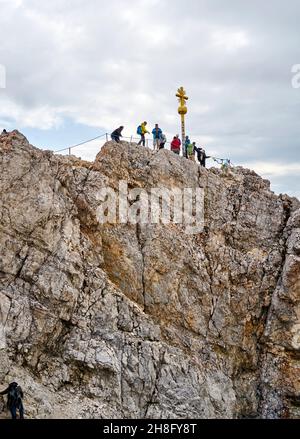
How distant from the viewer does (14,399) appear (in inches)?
874

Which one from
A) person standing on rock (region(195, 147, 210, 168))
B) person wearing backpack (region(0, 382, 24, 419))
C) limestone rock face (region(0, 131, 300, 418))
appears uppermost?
person standing on rock (region(195, 147, 210, 168))

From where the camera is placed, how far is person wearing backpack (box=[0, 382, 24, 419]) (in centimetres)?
2212

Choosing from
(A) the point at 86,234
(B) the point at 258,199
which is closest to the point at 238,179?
(B) the point at 258,199

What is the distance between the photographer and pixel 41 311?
25.8 metres

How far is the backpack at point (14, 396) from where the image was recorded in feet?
72.7

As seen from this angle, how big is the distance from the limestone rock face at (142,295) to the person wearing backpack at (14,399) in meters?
1.14

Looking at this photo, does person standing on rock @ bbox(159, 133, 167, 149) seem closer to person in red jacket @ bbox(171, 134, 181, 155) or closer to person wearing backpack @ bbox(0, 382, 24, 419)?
person in red jacket @ bbox(171, 134, 181, 155)

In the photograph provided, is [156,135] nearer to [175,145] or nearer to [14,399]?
[175,145]

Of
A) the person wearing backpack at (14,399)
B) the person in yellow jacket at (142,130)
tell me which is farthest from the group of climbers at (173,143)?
the person wearing backpack at (14,399)

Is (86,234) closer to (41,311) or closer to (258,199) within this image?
(41,311)

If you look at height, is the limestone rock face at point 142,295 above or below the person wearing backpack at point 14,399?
above

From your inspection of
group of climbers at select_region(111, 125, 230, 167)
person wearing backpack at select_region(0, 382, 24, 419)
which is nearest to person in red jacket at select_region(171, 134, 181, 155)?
group of climbers at select_region(111, 125, 230, 167)

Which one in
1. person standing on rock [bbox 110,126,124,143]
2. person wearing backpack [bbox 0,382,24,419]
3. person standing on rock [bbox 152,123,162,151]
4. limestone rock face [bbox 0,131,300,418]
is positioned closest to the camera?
person wearing backpack [bbox 0,382,24,419]

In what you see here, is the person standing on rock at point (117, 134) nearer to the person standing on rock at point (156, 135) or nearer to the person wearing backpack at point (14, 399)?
the person standing on rock at point (156, 135)
